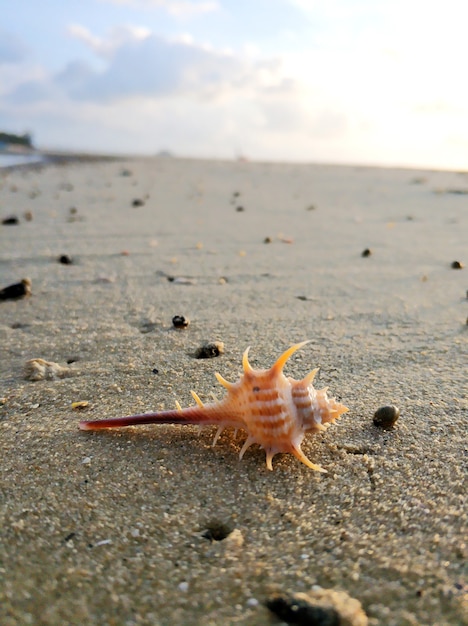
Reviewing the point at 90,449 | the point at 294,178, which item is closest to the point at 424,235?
the point at 90,449

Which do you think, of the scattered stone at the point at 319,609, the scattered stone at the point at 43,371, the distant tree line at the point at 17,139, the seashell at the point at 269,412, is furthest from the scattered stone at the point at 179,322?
the distant tree line at the point at 17,139

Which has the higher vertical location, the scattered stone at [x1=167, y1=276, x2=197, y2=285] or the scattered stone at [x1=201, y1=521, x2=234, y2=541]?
the scattered stone at [x1=167, y1=276, x2=197, y2=285]

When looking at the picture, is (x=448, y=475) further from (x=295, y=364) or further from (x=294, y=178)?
(x=294, y=178)

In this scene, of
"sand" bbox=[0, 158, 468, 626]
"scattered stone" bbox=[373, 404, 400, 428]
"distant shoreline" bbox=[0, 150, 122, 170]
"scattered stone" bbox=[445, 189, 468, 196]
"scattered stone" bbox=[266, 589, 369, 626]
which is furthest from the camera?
"distant shoreline" bbox=[0, 150, 122, 170]

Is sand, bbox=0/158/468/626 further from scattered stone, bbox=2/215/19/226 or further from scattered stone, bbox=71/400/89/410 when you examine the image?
scattered stone, bbox=2/215/19/226

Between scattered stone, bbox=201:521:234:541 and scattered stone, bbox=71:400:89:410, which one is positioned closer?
scattered stone, bbox=201:521:234:541

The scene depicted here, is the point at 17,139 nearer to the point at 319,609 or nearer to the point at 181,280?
the point at 181,280

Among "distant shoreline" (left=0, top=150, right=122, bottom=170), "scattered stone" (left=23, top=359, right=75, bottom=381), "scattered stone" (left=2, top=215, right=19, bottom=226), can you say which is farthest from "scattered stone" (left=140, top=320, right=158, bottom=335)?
"distant shoreline" (left=0, top=150, right=122, bottom=170)

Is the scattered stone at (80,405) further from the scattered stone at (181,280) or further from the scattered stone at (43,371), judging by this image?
the scattered stone at (181,280)

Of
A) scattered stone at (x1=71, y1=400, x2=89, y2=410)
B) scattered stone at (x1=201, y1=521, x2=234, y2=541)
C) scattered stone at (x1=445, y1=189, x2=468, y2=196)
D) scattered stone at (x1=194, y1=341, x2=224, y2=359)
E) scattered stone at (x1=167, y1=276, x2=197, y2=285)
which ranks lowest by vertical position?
scattered stone at (x1=201, y1=521, x2=234, y2=541)
